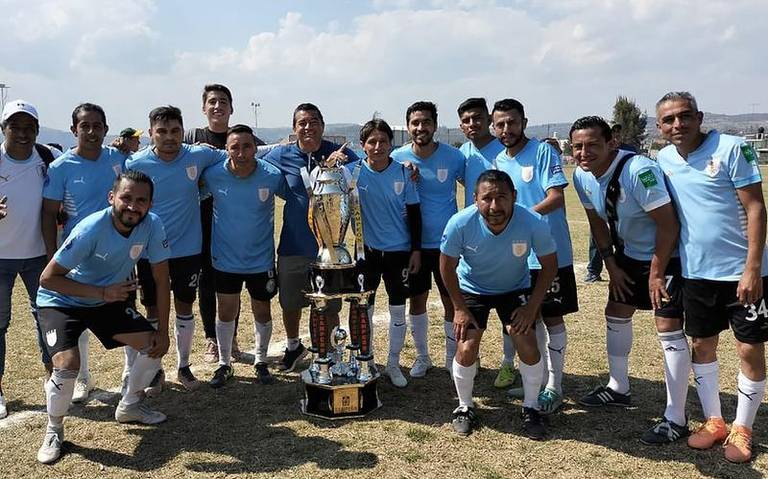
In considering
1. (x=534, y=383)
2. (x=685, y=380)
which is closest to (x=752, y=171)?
(x=685, y=380)

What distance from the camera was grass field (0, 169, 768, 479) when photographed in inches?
Answer: 147

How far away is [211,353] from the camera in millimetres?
5957

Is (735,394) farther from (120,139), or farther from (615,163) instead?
(120,139)

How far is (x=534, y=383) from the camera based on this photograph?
4340 mm

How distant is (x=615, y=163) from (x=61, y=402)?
4095 mm

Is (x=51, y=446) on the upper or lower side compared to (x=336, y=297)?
lower

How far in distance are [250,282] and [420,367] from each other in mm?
1698

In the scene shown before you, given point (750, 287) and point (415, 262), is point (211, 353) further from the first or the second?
point (750, 287)

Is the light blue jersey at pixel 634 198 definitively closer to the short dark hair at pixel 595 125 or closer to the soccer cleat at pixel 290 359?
the short dark hair at pixel 595 125

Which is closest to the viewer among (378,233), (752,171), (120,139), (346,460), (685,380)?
(752,171)

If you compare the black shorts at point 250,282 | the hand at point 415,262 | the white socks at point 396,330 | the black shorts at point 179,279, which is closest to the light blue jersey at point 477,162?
the hand at point 415,262

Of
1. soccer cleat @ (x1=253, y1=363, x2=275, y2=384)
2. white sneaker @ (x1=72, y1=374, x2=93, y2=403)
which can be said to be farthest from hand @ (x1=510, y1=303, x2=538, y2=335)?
white sneaker @ (x1=72, y1=374, x2=93, y2=403)

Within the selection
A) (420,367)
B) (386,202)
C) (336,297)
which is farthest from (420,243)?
(420,367)

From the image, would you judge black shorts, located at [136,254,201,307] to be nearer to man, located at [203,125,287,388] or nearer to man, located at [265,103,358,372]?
man, located at [203,125,287,388]
